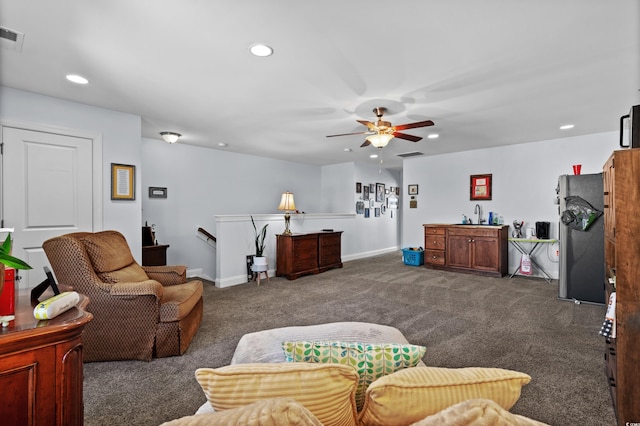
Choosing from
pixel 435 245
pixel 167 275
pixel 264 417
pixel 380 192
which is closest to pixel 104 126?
pixel 167 275

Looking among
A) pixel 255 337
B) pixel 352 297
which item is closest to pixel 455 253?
pixel 352 297

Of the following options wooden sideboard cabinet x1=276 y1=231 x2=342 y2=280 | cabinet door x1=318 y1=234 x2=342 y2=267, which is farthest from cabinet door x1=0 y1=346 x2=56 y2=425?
cabinet door x1=318 y1=234 x2=342 y2=267

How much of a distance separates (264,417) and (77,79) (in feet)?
11.8

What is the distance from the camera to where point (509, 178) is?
591 centimetres

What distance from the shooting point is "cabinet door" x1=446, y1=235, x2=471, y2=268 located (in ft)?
19.0

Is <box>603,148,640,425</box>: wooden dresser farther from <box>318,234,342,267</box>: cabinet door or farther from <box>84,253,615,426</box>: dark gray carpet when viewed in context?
<box>318,234,342,267</box>: cabinet door

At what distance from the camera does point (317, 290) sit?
467cm

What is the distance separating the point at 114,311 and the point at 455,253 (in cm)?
549

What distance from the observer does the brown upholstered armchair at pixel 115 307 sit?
7.70ft

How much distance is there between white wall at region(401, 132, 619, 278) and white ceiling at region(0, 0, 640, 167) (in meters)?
0.92

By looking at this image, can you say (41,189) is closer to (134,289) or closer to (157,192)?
(134,289)

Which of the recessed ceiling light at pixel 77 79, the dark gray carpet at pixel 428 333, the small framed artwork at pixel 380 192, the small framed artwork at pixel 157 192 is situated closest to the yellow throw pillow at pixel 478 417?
the dark gray carpet at pixel 428 333

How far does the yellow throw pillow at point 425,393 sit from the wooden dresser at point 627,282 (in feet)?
4.69

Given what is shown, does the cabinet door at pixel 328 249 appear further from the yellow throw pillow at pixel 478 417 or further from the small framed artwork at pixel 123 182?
the yellow throw pillow at pixel 478 417
